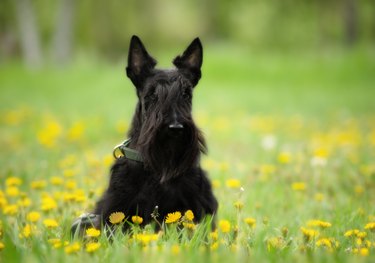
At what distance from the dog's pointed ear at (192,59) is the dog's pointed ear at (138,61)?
22 centimetres

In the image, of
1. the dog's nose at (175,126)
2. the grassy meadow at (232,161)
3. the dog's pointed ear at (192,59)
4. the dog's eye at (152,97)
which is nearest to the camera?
the grassy meadow at (232,161)

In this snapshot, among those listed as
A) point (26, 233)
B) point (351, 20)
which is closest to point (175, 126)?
point (26, 233)

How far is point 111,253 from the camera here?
7.47 feet

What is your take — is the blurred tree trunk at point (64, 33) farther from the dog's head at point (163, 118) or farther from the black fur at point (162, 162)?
the black fur at point (162, 162)

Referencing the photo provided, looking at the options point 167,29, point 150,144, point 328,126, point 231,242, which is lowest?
point 328,126

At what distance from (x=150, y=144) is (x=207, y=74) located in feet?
48.5

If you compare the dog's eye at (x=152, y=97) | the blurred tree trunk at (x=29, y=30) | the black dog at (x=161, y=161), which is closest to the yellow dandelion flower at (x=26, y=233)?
the black dog at (x=161, y=161)

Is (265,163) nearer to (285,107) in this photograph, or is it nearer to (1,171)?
(1,171)

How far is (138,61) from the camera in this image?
325 cm

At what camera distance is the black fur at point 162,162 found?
9.48 feet

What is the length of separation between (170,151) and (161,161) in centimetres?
9

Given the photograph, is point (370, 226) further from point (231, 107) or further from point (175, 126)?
point (231, 107)

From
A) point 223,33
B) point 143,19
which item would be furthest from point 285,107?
point 223,33

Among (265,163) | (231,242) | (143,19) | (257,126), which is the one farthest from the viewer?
(143,19)
